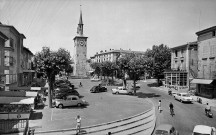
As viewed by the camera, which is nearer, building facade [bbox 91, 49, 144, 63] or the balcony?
the balcony

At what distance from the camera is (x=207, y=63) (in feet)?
115

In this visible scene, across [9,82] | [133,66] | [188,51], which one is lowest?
[9,82]

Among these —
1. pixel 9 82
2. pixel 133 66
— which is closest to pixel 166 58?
pixel 133 66

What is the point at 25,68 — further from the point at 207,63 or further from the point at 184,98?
the point at 207,63

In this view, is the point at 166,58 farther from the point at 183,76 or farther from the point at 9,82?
the point at 9,82

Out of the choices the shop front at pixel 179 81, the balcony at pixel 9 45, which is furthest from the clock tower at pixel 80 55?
the balcony at pixel 9 45

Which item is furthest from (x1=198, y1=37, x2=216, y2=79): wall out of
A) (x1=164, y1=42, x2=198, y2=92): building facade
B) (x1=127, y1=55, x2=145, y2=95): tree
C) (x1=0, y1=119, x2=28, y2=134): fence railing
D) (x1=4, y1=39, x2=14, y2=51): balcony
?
(x1=4, y1=39, x2=14, y2=51): balcony

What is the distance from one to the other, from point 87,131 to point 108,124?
6.81ft

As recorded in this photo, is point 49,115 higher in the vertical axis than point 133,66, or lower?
lower

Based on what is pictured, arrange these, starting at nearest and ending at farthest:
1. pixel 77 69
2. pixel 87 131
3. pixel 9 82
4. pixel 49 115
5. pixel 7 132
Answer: pixel 7 132
pixel 87 131
pixel 49 115
pixel 9 82
pixel 77 69

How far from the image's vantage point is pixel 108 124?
640 inches

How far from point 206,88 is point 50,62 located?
97.4 ft

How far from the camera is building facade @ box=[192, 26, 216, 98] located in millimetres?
33412

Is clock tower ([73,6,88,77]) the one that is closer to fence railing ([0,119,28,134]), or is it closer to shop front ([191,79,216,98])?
shop front ([191,79,216,98])
